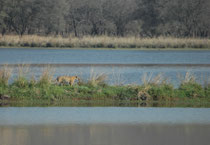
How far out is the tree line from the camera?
245ft

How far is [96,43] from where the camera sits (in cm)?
6141

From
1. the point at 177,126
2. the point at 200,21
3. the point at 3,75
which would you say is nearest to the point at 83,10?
the point at 200,21

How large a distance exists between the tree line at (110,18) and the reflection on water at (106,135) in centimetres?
5772

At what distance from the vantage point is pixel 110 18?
3179 inches

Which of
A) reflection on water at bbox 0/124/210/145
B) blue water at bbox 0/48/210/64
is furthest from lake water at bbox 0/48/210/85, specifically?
reflection on water at bbox 0/124/210/145

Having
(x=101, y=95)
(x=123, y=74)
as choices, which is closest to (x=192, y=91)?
(x=101, y=95)

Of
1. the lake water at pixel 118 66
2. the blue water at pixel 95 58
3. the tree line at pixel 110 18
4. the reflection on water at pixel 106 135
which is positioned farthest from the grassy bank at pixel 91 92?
the tree line at pixel 110 18

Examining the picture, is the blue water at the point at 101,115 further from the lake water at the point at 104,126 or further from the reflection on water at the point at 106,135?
the reflection on water at the point at 106,135

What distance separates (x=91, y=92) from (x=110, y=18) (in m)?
62.1

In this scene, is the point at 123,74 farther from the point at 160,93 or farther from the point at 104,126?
the point at 104,126

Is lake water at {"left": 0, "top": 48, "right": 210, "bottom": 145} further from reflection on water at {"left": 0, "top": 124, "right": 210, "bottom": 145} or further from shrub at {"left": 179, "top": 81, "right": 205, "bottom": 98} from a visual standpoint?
shrub at {"left": 179, "top": 81, "right": 205, "bottom": 98}

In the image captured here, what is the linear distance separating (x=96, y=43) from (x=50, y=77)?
42.0 m

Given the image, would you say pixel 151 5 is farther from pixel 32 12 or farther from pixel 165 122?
pixel 165 122

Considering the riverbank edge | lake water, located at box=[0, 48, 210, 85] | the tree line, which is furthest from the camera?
the tree line
